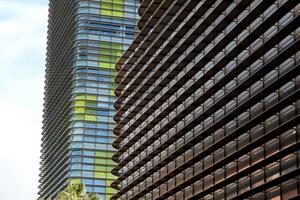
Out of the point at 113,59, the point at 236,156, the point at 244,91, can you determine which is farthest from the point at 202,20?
the point at 113,59

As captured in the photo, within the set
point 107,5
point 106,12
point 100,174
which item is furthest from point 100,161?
point 107,5

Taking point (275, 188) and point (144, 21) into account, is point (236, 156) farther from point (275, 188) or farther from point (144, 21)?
point (144, 21)

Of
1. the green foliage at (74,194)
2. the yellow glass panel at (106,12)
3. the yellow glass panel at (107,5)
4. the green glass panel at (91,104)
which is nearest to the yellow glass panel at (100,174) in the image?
the green glass panel at (91,104)

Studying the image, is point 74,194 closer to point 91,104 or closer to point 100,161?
point 100,161

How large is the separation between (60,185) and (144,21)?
62.3m

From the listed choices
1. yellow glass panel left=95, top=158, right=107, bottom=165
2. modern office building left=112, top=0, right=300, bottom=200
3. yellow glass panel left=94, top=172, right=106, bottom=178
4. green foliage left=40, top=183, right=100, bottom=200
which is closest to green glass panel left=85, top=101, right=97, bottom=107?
yellow glass panel left=95, top=158, right=107, bottom=165

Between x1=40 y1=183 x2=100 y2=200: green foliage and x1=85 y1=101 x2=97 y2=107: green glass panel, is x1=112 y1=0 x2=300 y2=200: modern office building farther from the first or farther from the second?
x1=85 y1=101 x2=97 y2=107: green glass panel

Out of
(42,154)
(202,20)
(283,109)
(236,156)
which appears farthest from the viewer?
(42,154)

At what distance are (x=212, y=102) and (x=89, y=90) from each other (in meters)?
76.3

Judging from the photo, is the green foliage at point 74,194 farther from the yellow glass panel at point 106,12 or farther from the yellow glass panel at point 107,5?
the yellow glass panel at point 107,5

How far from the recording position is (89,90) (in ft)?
514

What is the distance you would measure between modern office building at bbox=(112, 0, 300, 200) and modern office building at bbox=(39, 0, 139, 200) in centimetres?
3595

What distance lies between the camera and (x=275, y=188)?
68.3m

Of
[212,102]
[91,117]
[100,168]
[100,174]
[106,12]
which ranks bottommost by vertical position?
[212,102]
